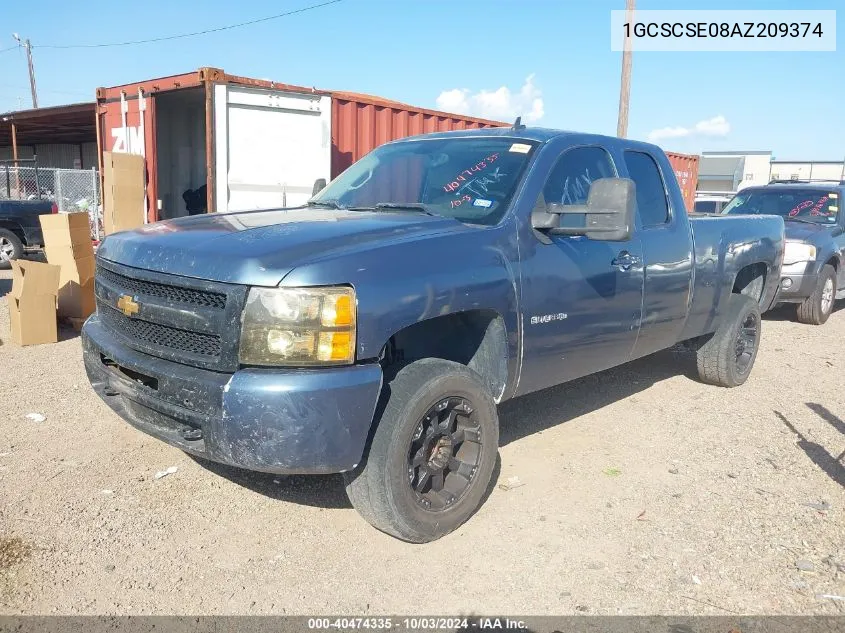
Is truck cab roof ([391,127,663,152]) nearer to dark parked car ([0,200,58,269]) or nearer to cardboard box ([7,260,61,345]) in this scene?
cardboard box ([7,260,61,345])

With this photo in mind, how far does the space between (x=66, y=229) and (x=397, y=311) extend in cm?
→ 560

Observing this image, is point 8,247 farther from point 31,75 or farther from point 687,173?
point 31,75

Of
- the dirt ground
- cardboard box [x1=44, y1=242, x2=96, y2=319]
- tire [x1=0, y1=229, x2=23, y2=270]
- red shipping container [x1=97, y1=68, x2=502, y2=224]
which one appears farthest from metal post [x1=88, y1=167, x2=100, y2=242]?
the dirt ground

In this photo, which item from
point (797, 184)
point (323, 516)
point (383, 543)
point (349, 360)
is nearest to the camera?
point (349, 360)

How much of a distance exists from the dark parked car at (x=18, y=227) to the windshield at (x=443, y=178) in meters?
10.6

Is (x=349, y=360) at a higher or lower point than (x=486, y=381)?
higher

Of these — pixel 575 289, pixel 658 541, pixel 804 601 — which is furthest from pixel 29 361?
Result: pixel 804 601

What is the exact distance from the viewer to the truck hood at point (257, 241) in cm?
269

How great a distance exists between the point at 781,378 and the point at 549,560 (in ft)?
14.1

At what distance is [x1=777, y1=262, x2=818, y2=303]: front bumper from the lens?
28.4 feet

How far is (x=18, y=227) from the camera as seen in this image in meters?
12.8

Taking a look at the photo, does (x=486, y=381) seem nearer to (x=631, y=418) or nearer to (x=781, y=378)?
(x=631, y=418)

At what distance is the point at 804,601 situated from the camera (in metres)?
2.82

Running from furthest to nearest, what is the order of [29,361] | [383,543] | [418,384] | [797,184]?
[797,184] → [29,361] → [383,543] → [418,384]
